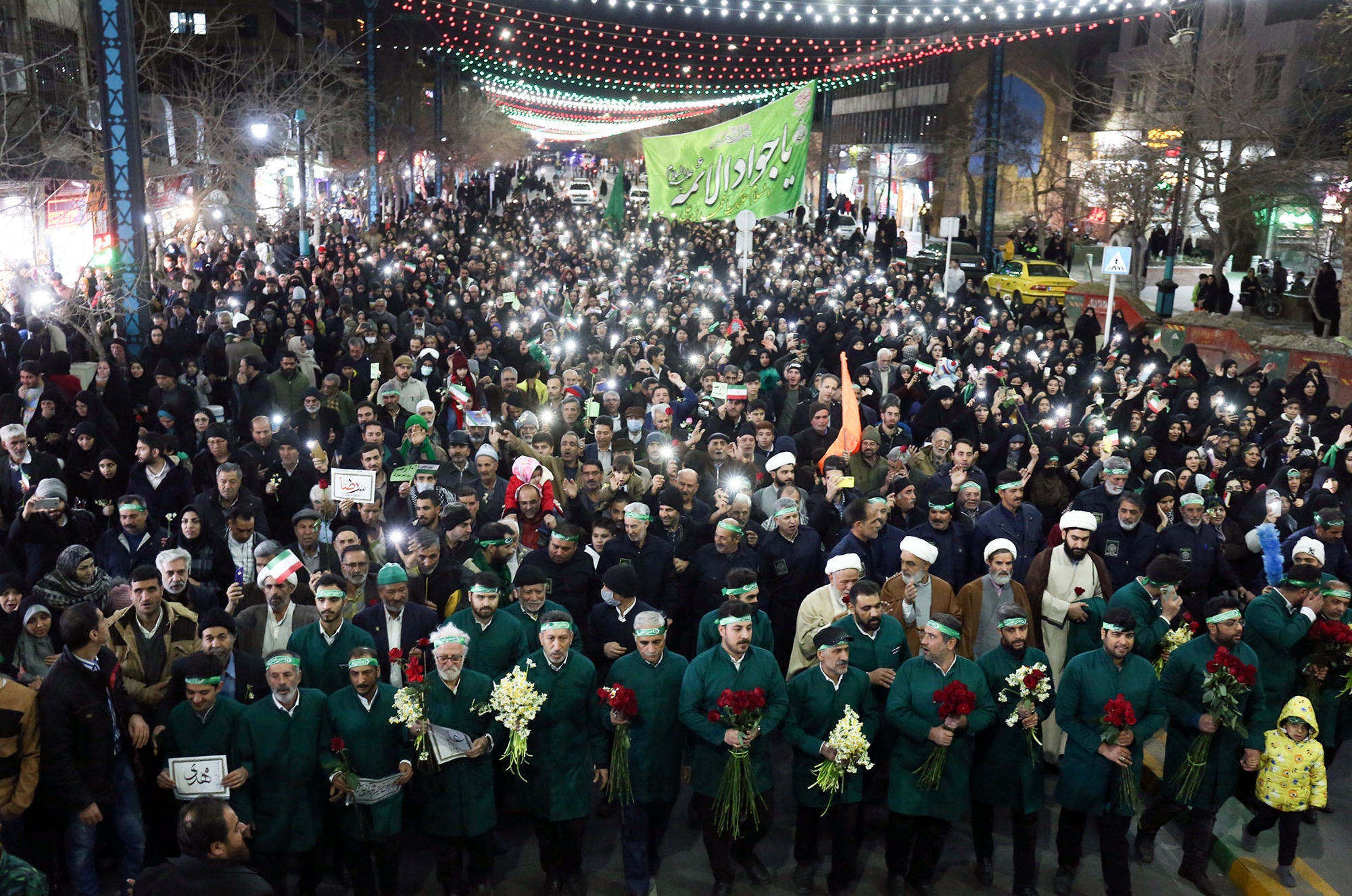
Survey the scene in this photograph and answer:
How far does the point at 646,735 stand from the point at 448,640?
1.22m

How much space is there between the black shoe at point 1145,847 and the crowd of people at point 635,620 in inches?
4.2

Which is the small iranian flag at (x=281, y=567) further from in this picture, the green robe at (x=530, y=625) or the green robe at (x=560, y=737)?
the green robe at (x=560, y=737)

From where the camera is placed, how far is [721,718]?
6.40 metres

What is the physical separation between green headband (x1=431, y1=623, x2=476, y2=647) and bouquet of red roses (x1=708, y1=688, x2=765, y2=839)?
135 centimetres

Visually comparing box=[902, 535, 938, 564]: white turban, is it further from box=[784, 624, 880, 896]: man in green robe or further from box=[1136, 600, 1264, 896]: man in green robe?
box=[1136, 600, 1264, 896]: man in green robe

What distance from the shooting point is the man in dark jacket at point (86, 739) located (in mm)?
5988

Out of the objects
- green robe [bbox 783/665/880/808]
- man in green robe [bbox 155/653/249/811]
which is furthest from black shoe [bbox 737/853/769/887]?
man in green robe [bbox 155/653/249/811]

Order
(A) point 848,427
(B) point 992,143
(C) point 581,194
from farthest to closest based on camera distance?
(C) point 581,194 < (B) point 992,143 < (A) point 848,427

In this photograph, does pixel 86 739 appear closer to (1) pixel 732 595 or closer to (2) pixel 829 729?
(1) pixel 732 595

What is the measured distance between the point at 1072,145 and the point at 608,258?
84.0 feet

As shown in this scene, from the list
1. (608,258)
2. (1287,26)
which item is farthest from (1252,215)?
(608,258)

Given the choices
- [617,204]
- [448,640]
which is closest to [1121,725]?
[448,640]

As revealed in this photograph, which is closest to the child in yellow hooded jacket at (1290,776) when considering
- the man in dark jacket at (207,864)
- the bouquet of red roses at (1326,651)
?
the bouquet of red roses at (1326,651)

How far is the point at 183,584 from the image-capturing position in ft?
23.7
